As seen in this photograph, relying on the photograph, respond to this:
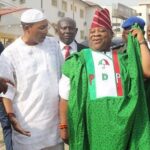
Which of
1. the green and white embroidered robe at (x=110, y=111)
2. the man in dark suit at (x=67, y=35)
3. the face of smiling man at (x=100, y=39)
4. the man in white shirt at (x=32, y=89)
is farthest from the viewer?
the man in dark suit at (x=67, y=35)

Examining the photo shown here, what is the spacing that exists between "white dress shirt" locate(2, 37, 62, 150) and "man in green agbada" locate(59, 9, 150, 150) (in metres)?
0.18

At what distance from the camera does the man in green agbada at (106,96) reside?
9.95 ft

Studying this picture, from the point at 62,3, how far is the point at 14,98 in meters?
37.8

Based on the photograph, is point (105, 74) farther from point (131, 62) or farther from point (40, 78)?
point (40, 78)

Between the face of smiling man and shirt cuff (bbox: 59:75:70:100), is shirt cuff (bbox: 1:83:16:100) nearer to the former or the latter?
shirt cuff (bbox: 59:75:70:100)

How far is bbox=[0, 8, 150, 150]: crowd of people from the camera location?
10.0 feet

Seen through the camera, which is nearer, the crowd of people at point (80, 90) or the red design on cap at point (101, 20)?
the crowd of people at point (80, 90)

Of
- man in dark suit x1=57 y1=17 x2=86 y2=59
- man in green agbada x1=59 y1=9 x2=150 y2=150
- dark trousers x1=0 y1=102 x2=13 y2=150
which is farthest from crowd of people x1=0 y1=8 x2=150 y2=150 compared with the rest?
dark trousers x1=0 y1=102 x2=13 y2=150

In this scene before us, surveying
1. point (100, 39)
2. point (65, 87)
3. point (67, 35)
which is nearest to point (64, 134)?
point (65, 87)

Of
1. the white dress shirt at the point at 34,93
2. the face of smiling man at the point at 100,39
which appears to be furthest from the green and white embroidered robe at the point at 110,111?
the white dress shirt at the point at 34,93

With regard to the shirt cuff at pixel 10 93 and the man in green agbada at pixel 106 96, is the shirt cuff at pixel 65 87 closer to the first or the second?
the man in green agbada at pixel 106 96

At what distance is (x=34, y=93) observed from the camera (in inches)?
130

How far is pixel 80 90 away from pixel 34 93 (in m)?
0.38

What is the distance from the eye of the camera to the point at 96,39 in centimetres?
319
